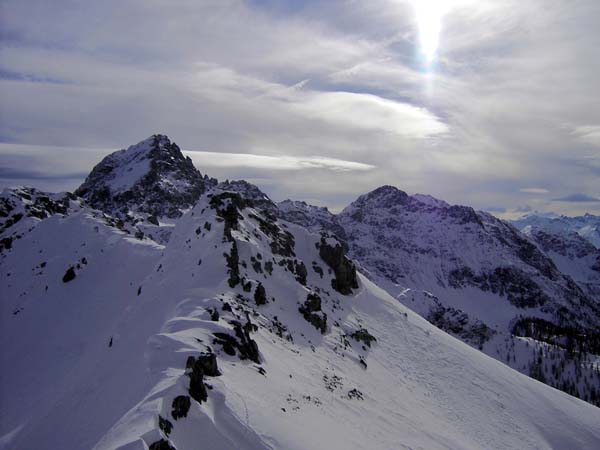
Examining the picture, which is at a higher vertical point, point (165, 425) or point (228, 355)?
point (165, 425)

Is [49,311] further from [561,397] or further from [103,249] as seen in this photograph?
[561,397]

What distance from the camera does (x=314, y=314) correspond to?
41.3 metres

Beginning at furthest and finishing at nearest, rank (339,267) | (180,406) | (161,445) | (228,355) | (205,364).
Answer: (339,267) < (228,355) < (205,364) < (180,406) < (161,445)

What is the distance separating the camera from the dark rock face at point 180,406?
14.6 metres

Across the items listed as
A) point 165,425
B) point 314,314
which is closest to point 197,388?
point 165,425

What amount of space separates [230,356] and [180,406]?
7.82 meters

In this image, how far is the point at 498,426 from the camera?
124 ft

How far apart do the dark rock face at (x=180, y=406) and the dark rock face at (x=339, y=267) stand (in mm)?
42571

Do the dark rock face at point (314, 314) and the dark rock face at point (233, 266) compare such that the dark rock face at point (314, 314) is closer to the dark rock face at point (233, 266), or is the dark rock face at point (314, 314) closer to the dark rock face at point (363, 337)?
the dark rock face at point (363, 337)

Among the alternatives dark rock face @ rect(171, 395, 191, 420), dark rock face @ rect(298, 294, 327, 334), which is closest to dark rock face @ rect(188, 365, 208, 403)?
dark rock face @ rect(171, 395, 191, 420)

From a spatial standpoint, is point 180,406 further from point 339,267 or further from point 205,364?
point 339,267

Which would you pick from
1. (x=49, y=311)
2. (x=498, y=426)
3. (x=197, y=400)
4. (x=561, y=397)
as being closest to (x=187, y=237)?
(x=49, y=311)

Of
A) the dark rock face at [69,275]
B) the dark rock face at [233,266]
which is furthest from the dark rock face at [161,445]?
the dark rock face at [69,275]

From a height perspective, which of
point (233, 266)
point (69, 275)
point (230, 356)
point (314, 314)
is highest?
point (233, 266)
